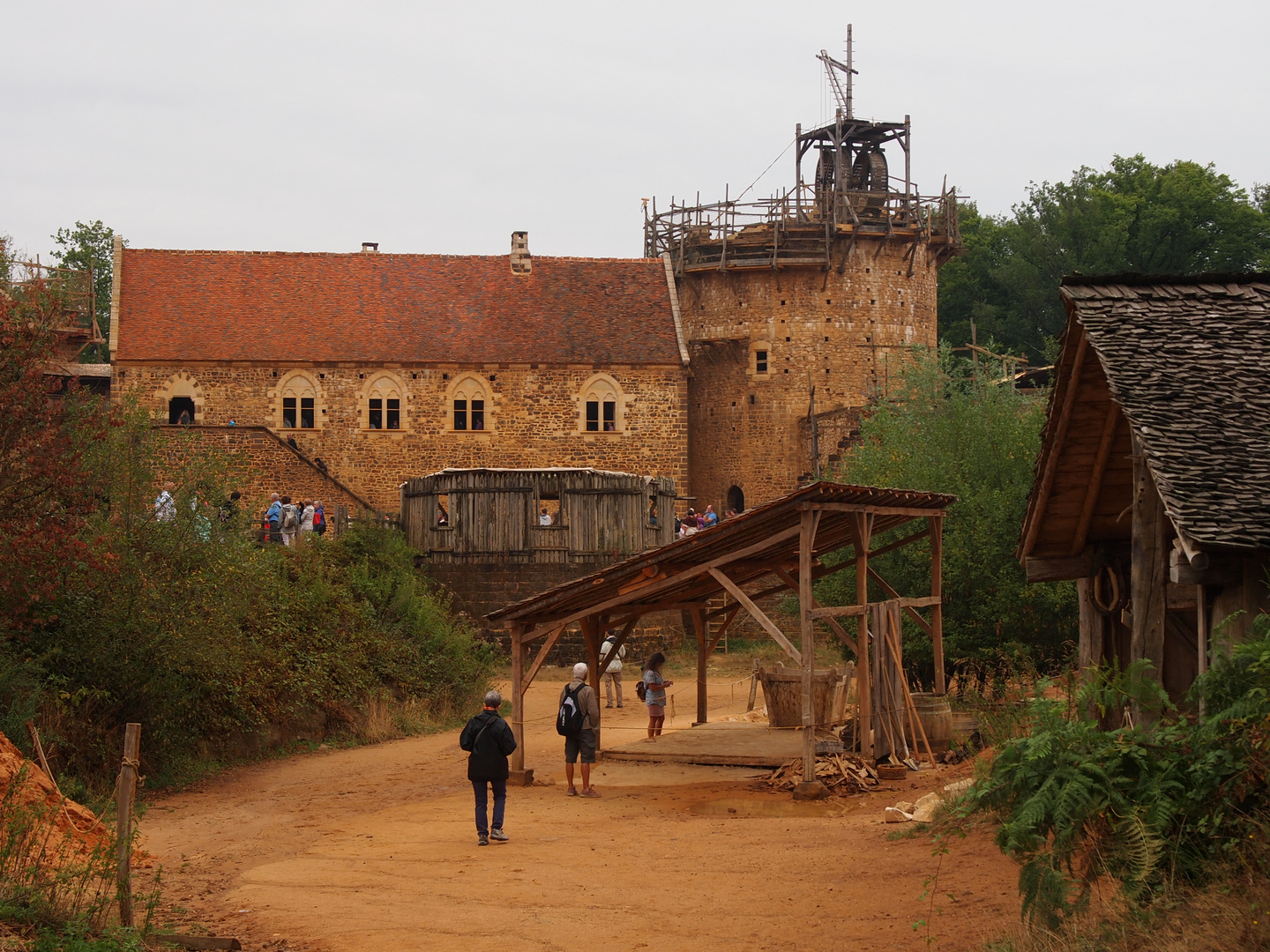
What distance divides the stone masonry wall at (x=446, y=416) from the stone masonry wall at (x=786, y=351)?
10.9 ft

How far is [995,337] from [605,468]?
63.7 ft

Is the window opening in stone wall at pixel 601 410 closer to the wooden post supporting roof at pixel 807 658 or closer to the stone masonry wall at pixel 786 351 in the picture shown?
the stone masonry wall at pixel 786 351

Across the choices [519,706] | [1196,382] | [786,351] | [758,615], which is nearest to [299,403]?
[786,351]

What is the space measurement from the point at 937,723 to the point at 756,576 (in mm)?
3106

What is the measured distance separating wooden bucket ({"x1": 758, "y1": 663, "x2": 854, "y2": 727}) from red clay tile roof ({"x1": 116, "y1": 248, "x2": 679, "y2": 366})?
1954 cm

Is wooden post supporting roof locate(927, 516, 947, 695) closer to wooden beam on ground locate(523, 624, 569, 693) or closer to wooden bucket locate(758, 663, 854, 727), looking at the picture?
wooden bucket locate(758, 663, 854, 727)

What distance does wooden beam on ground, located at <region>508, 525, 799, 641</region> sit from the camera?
14742mm

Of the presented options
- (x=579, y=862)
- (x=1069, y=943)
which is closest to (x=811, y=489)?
(x=579, y=862)

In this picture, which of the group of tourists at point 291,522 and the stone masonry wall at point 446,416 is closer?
the group of tourists at point 291,522

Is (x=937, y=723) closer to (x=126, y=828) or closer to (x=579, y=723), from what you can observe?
(x=579, y=723)

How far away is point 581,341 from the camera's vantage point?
37312 mm

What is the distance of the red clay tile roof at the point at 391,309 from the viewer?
36.2 m

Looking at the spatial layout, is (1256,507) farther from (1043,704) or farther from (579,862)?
(579,862)

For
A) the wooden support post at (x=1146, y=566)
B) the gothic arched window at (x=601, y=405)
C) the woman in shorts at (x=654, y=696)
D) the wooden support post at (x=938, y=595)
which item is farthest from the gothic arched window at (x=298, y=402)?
the wooden support post at (x=1146, y=566)
